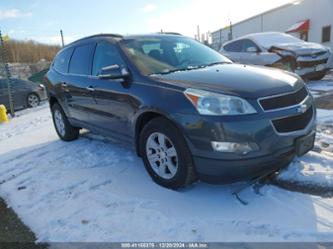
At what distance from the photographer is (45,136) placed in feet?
23.3

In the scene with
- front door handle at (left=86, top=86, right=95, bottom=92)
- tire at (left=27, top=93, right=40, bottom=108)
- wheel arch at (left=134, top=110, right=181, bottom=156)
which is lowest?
tire at (left=27, top=93, right=40, bottom=108)

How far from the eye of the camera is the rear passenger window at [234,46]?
10.5m

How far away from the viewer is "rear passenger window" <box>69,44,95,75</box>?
5.02 metres

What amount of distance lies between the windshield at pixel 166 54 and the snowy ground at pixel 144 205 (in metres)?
1.37

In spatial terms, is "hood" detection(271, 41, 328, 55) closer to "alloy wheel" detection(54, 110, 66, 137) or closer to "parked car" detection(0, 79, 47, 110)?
"alloy wheel" detection(54, 110, 66, 137)

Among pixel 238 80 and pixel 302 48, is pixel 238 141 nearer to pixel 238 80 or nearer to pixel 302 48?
pixel 238 80

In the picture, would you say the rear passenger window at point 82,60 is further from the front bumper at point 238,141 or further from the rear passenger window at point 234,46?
the rear passenger window at point 234,46

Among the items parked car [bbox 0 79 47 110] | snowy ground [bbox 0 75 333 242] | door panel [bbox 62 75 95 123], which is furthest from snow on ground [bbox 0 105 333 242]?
parked car [bbox 0 79 47 110]

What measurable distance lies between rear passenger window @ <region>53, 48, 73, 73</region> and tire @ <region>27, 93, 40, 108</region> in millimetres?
7688

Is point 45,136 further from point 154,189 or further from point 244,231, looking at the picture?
point 244,231

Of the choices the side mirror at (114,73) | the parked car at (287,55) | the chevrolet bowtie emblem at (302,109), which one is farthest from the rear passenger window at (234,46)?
the chevrolet bowtie emblem at (302,109)

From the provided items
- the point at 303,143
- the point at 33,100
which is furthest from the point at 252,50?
the point at 33,100

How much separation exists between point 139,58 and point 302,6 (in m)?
18.8

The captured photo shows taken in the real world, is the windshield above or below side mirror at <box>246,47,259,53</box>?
above
